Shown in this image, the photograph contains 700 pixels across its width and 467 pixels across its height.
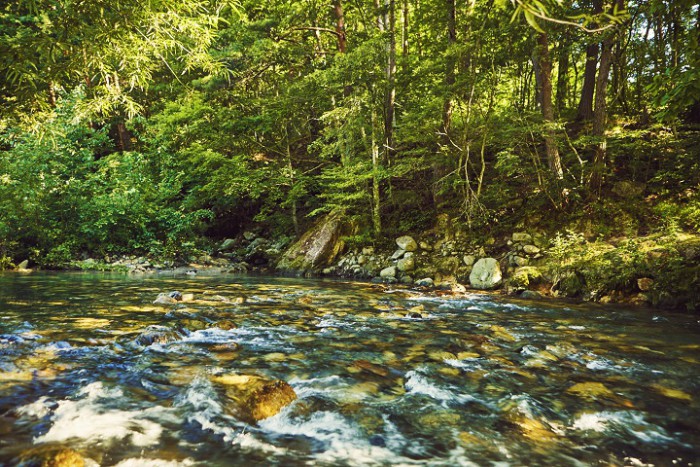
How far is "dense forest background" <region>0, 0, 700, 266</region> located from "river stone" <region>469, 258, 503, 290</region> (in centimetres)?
132

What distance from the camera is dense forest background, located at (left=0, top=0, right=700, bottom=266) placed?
545 centimetres

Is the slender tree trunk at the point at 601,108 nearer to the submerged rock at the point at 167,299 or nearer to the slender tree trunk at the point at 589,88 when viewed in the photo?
the slender tree trunk at the point at 589,88

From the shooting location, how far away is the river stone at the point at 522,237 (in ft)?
30.1

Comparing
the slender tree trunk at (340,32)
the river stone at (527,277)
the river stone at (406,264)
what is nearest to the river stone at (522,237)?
the river stone at (527,277)

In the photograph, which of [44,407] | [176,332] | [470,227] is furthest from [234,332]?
[470,227]

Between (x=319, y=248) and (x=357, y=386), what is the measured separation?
9486 mm

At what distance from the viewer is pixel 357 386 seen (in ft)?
10.1

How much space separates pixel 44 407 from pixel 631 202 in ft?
33.6

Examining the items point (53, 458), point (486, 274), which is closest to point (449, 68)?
point (486, 274)

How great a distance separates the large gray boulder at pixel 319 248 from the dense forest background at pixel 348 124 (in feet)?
1.68

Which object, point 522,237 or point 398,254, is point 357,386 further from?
point 398,254

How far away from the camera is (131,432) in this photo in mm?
2254

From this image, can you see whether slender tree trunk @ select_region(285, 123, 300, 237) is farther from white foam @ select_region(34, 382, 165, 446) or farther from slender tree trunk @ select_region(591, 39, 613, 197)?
white foam @ select_region(34, 382, 165, 446)

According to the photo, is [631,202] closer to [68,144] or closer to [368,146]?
[368,146]
